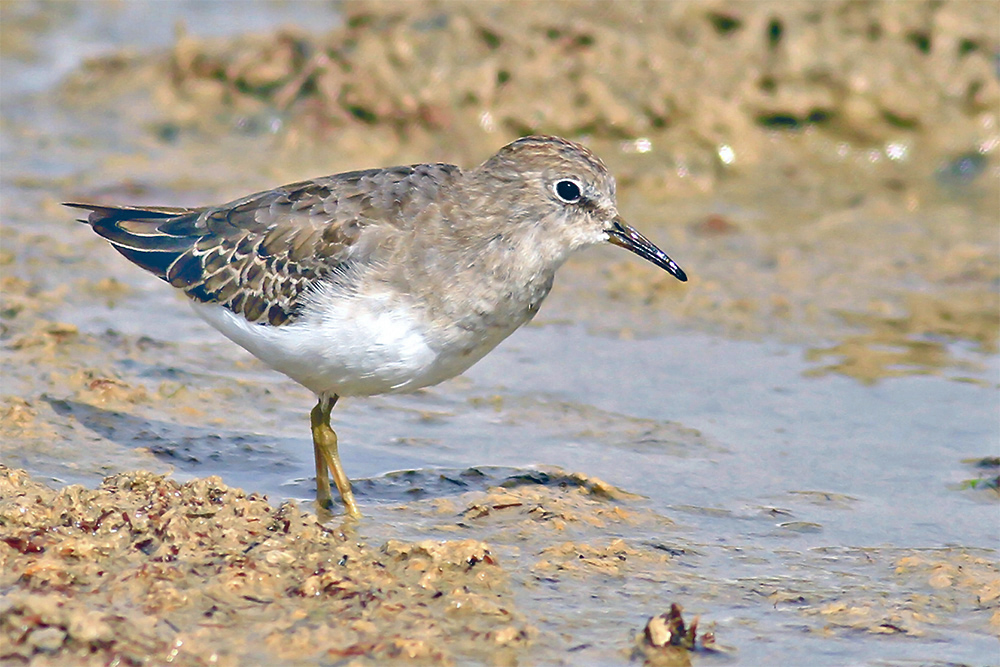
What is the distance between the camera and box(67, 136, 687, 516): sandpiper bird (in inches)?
258

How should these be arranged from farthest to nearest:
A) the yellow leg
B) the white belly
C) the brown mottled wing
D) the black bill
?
the black bill
the yellow leg
the brown mottled wing
the white belly

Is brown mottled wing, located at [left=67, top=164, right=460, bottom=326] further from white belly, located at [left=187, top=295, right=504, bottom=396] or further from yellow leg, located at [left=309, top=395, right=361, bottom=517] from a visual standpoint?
yellow leg, located at [left=309, top=395, right=361, bottom=517]

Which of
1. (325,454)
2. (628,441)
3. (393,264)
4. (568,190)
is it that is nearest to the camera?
(393,264)

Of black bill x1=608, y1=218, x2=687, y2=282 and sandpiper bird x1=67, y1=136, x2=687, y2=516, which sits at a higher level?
black bill x1=608, y1=218, x2=687, y2=282

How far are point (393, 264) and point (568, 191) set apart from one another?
973mm

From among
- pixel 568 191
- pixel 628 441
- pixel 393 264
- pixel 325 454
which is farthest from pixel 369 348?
pixel 628 441

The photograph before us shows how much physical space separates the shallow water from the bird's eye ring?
1.55 m

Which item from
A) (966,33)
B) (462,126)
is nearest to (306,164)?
(462,126)

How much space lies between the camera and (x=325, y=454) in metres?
7.08

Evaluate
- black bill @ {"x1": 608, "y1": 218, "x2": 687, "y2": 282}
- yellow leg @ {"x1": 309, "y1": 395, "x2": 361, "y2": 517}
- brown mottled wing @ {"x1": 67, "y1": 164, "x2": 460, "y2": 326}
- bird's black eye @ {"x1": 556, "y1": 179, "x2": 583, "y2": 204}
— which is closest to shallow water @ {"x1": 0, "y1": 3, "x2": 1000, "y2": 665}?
yellow leg @ {"x1": 309, "y1": 395, "x2": 361, "y2": 517}

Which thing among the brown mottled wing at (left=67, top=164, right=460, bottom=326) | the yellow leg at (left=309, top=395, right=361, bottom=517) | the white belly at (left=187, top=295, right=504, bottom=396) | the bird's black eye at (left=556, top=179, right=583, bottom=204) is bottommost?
the yellow leg at (left=309, top=395, right=361, bottom=517)

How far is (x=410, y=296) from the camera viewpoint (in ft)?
21.6

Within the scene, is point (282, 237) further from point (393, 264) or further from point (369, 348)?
point (369, 348)

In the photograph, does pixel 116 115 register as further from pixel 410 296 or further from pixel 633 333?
pixel 410 296
